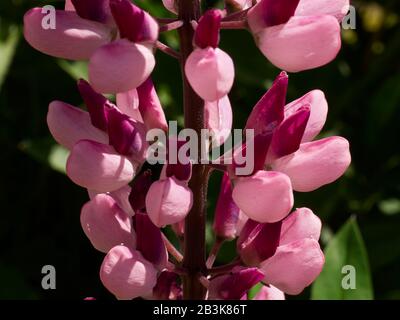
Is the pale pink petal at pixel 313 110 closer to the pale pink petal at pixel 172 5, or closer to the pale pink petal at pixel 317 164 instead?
the pale pink petal at pixel 317 164

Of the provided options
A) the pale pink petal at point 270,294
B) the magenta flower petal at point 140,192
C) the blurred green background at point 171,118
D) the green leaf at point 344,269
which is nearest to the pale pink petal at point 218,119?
the magenta flower petal at point 140,192

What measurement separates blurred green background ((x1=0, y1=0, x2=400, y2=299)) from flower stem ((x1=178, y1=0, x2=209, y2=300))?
0.56 meters

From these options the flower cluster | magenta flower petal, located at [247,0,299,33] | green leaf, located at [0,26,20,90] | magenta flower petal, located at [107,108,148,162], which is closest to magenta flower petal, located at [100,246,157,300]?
the flower cluster

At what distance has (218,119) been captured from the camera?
1153 mm

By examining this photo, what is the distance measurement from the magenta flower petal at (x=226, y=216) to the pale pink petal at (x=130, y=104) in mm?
160

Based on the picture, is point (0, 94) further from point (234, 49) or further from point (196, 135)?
point (196, 135)

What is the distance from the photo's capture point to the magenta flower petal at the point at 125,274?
1.12 metres

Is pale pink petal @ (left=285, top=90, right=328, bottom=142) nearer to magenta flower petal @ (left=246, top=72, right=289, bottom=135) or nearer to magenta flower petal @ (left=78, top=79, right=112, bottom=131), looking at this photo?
magenta flower petal @ (left=246, top=72, right=289, bottom=135)

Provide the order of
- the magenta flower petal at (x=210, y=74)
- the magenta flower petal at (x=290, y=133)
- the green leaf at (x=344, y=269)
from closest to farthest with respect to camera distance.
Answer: the magenta flower petal at (x=210, y=74) → the magenta flower petal at (x=290, y=133) → the green leaf at (x=344, y=269)

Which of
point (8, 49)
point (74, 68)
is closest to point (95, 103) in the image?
point (74, 68)

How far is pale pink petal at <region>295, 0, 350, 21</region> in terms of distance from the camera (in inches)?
44.2

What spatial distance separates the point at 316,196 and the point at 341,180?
6 cm

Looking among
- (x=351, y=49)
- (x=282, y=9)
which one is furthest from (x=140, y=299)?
(x=351, y=49)

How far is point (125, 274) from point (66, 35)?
31 centimetres
